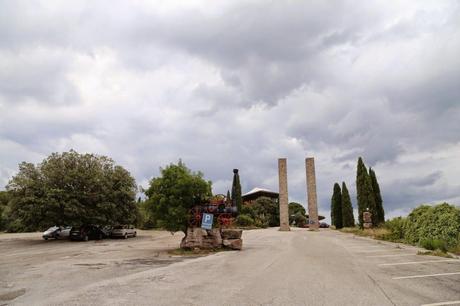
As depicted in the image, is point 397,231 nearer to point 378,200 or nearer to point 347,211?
point 378,200

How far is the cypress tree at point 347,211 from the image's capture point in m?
51.3

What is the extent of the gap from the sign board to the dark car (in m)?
16.3

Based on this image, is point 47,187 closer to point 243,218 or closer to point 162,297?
point 162,297

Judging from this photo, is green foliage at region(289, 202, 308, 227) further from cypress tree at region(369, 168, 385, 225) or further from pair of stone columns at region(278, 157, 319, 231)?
cypress tree at region(369, 168, 385, 225)

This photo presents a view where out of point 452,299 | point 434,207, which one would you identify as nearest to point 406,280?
point 452,299

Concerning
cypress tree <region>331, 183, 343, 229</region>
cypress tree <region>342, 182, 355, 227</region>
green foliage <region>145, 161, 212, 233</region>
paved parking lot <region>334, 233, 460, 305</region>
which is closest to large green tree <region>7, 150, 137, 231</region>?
green foliage <region>145, 161, 212, 233</region>

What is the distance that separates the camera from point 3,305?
727 cm

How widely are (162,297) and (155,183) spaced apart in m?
13.0

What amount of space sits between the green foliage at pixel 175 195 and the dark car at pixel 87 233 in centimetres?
1353

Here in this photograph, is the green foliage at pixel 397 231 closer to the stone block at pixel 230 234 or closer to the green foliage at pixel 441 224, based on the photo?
the green foliage at pixel 441 224

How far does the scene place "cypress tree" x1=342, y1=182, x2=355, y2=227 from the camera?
51338mm

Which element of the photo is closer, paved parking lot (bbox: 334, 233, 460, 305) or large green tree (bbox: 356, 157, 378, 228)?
paved parking lot (bbox: 334, 233, 460, 305)

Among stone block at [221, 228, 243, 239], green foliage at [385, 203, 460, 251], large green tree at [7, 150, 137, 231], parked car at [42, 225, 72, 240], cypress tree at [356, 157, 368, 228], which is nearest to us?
green foliage at [385, 203, 460, 251]

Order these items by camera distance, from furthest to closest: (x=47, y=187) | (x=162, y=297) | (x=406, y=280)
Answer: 1. (x=47, y=187)
2. (x=406, y=280)
3. (x=162, y=297)
